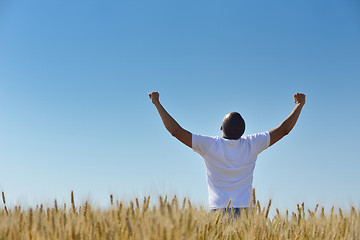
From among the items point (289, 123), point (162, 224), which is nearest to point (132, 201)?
point (162, 224)

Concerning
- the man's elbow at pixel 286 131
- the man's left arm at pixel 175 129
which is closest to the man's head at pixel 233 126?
the man's left arm at pixel 175 129

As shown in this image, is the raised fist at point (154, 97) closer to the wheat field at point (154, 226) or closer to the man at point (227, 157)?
the man at point (227, 157)

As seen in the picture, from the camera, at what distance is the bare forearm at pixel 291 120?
4688mm

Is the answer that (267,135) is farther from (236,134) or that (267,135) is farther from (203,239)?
(203,239)

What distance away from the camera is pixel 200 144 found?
4102 mm

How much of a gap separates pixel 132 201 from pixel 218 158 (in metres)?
1.22

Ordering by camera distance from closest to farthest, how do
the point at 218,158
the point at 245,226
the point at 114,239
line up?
the point at 114,239, the point at 245,226, the point at 218,158

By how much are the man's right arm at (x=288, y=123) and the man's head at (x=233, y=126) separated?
1.64 ft

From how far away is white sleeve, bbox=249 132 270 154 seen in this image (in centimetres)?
427

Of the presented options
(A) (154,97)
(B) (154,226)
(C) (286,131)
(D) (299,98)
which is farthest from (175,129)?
(B) (154,226)

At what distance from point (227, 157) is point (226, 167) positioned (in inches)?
4.4

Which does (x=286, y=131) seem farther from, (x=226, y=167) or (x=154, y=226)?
(x=154, y=226)

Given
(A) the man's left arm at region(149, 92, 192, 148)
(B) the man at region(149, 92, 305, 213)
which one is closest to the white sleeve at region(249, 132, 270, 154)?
(B) the man at region(149, 92, 305, 213)

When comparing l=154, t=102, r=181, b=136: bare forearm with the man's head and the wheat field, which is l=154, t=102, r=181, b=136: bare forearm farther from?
the wheat field
